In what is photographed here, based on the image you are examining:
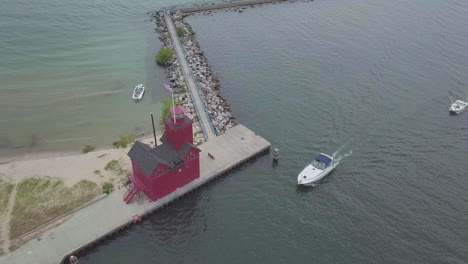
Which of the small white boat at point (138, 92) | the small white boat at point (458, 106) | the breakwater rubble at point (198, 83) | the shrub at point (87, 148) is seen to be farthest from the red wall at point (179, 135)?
the small white boat at point (458, 106)

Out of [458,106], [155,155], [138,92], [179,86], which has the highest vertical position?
[179,86]

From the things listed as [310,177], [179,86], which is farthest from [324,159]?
[179,86]

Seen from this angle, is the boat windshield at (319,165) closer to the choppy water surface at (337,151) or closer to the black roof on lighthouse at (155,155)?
the choppy water surface at (337,151)

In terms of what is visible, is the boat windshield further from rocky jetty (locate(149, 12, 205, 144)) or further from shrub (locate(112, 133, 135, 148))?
shrub (locate(112, 133, 135, 148))

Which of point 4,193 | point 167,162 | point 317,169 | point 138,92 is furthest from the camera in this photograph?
point 138,92

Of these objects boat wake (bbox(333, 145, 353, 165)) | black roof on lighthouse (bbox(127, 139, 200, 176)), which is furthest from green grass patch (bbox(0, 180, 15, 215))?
boat wake (bbox(333, 145, 353, 165))

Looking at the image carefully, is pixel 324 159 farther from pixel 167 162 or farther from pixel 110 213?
pixel 110 213
